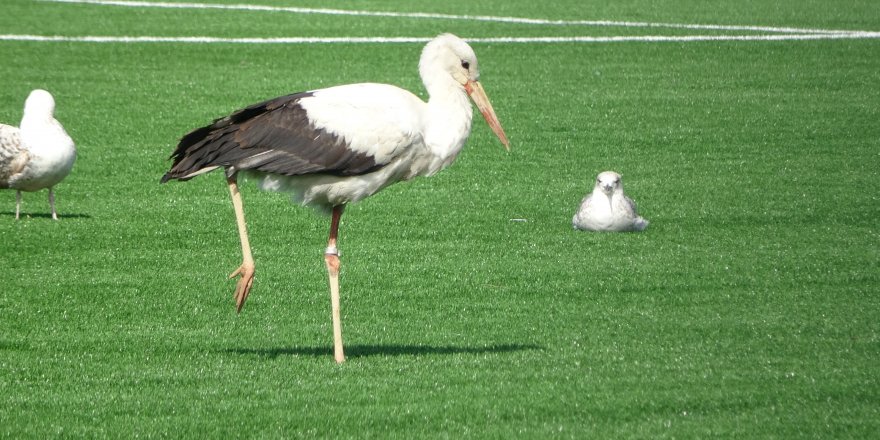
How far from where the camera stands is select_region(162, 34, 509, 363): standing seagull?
8875mm

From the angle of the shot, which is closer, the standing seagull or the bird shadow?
the standing seagull

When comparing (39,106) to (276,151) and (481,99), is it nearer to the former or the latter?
(276,151)

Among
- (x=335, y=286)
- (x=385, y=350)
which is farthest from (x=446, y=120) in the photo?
(x=385, y=350)

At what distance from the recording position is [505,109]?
19.4 m

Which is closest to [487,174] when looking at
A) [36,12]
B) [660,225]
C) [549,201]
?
[549,201]

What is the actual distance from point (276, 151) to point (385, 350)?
4.97 ft

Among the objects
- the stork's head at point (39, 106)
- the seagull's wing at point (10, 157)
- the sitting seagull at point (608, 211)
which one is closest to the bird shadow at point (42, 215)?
the seagull's wing at point (10, 157)

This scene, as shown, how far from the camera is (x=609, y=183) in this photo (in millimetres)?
13133

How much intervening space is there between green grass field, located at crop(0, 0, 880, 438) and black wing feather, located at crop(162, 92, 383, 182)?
123cm

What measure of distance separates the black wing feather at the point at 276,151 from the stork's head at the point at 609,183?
4.58 m

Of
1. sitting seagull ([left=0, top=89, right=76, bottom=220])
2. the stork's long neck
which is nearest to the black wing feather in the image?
the stork's long neck

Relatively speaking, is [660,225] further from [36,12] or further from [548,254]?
[36,12]

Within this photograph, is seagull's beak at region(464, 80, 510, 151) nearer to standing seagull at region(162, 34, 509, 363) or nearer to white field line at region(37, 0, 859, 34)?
standing seagull at region(162, 34, 509, 363)

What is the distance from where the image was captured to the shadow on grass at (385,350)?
921 cm
